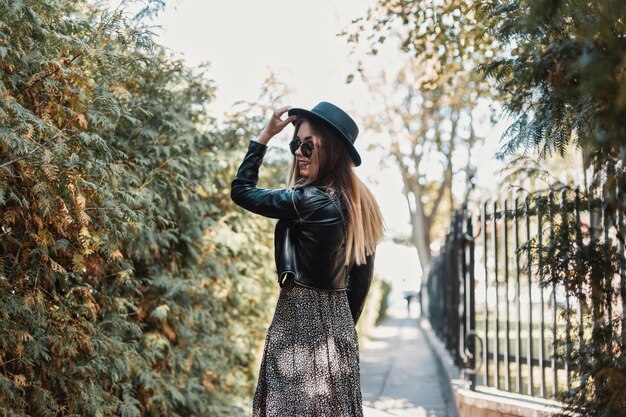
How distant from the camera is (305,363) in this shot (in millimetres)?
3225

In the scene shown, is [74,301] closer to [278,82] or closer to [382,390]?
[278,82]

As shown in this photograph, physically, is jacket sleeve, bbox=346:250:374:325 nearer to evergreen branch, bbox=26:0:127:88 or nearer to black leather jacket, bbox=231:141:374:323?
black leather jacket, bbox=231:141:374:323

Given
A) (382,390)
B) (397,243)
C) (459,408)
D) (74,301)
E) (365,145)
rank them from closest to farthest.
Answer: (74,301) → (459,408) → (382,390) → (365,145) → (397,243)

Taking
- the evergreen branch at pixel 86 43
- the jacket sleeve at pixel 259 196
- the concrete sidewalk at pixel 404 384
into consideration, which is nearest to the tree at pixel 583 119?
the jacket sleeve at pixel 259 196

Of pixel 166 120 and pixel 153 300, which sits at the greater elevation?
pixel 166 120

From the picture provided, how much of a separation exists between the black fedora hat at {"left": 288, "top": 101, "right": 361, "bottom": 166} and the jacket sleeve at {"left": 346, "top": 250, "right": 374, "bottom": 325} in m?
0.50

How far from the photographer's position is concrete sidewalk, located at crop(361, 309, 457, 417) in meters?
7.86

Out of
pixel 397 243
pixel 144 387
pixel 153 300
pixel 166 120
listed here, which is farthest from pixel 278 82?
pixel 397 243

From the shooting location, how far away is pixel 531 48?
2.97 meters

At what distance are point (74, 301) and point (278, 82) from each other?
143 inches

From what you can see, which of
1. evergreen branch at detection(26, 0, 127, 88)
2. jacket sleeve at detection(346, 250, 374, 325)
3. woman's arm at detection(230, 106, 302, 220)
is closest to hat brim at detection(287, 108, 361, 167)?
woman's arm at detection(230, 106, 302, 220)

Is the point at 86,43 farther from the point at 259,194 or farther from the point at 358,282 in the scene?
the point at 358,282

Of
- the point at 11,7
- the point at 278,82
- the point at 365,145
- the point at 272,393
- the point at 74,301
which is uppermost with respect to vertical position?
the point at 365,145

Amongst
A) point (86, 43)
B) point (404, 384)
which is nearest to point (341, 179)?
point (86, 43)
